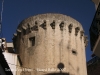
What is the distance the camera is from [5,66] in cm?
1144

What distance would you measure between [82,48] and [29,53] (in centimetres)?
Answer: 373

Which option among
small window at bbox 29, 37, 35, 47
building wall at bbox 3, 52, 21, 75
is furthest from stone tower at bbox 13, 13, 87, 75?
building wall at bbox 3, 52, 21, 75

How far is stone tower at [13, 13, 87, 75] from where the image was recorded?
15.3 metres

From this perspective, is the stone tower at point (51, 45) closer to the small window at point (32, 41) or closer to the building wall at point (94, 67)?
the small window at point (32, 41)

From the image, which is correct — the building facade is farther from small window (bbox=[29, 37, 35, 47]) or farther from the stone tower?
small window (bbox=[29, 37, 35, 47])

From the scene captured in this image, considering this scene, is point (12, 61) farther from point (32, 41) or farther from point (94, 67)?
point (94, 67)

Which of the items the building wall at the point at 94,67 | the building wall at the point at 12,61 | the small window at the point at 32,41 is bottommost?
the building wall at the point at 94,67

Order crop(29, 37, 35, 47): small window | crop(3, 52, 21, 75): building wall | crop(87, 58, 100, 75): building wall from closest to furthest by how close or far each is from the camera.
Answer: crop(3, 52, 21, 75): building wall → crop(29, 37, 35, 47): small window → crop(87, 58, 100, 75): building wall

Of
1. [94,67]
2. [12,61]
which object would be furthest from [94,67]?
[12,61]

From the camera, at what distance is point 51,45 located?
1573cm

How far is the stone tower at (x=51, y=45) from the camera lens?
50.2 feet

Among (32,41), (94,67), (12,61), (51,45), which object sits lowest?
(94,67)

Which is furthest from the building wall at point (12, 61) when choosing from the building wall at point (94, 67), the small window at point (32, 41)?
the building wall at point (94, 67)

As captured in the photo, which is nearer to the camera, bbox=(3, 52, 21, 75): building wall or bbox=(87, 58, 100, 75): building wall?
bbox=(3, 52, 21, 75): building wall
